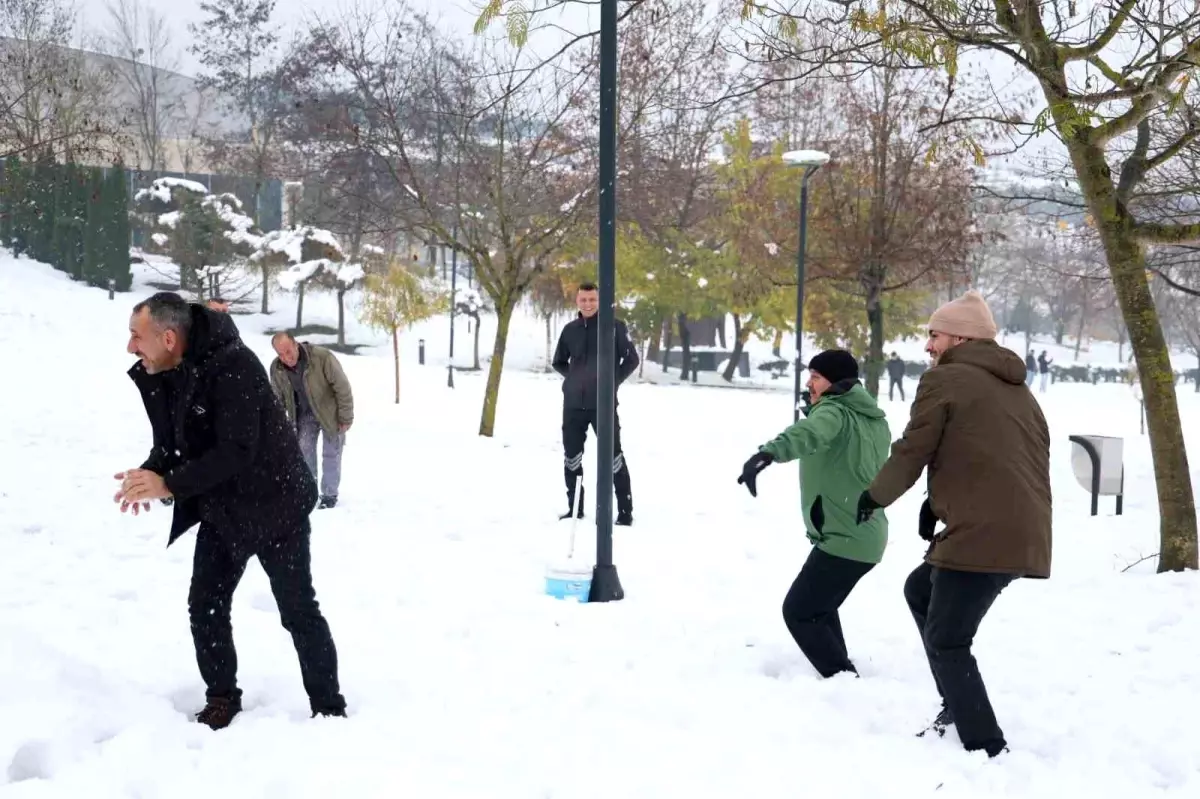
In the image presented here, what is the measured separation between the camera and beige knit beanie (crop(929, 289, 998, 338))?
13.0 feet

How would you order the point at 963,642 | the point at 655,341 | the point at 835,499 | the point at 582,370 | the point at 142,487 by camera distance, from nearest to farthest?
the point at 142,487 → the point at 963,642 → the point at 835,499 → the point at 582,370 → the point at 655,341

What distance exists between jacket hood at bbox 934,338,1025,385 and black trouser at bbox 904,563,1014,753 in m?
0.72

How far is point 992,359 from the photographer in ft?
12.6

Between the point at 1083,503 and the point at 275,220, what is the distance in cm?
5171

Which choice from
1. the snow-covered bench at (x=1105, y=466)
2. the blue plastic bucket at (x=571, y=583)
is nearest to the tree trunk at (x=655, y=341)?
the snow-covered bench at (x=1105, y=466)

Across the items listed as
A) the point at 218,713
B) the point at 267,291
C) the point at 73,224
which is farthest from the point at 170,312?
the point at 73,224

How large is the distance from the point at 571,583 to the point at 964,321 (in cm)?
322

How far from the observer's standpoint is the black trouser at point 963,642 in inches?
152

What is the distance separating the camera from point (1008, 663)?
530cm

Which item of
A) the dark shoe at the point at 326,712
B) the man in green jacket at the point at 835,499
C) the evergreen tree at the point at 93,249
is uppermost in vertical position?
the evergreen tree at the point at 93,249

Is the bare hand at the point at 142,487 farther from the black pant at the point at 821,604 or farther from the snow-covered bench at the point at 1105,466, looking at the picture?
the snow-covered bench at the point at 1105,466

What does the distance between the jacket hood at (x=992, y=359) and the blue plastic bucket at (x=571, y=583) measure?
3.15 meters

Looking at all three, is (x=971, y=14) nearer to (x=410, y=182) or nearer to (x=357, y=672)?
(x=357, y=672)

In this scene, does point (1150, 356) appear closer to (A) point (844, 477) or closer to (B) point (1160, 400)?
(B) point (1160, 400)
